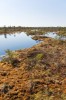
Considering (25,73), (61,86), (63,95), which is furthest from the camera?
(25,73)

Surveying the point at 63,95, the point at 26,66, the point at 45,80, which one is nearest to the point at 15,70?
Answer: the point at 26,66

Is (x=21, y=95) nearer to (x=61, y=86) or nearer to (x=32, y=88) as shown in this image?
(x=32, y=88)

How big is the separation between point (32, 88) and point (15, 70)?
3.01 m

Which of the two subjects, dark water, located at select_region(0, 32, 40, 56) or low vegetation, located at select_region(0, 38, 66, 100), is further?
dark water, located at select_region(0, 32, 40, 56)

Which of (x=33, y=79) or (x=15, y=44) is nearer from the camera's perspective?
(x=33, y=79)

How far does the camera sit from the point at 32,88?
947cm

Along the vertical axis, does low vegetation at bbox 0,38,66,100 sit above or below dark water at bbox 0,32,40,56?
above

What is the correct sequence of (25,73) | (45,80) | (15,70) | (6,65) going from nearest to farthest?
(45,80)
(25,73)
(15,70)
(6,65)

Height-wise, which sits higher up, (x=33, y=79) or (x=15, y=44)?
(x=33, y=79)

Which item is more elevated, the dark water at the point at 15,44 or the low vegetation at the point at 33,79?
the low vegetation at the point at 33,79

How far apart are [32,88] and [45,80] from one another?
3.80ft

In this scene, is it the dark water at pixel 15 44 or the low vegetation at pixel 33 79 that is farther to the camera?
the dark water at pixel 15 44

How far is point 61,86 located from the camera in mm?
9742

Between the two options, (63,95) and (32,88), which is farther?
(32,88)
